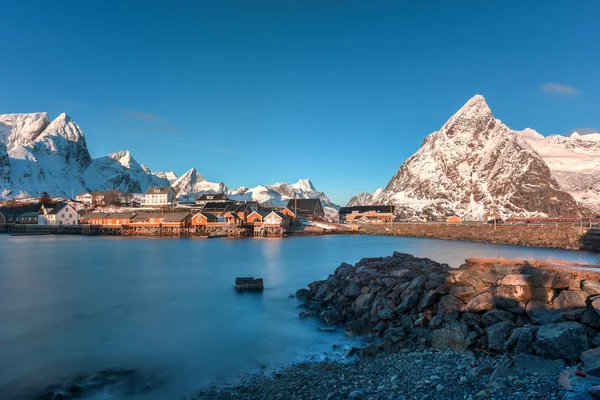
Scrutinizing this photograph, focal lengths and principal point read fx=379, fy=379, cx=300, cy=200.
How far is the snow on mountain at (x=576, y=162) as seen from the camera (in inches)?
5032

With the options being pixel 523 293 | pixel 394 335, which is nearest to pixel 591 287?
pixel 523 293

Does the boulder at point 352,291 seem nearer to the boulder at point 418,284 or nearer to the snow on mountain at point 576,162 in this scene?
the boulder at point 418,284

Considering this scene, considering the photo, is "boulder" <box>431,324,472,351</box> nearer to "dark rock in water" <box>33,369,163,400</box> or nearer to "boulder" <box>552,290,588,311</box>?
"boulder" <box>552,290,588,311</box>

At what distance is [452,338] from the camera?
1042cm

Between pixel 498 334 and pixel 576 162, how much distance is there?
182386 mm

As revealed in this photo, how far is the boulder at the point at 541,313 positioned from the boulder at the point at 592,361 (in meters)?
2.19

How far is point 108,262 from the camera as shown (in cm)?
3650

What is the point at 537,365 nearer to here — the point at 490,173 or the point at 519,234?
the point at 519,234

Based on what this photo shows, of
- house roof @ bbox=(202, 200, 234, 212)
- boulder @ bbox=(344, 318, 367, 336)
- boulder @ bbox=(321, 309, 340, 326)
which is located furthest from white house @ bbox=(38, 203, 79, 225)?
boulder @ bbox=(344, 318, 367, 336)

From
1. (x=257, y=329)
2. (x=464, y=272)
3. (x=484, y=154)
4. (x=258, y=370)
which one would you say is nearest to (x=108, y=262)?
(x=257, y=329)

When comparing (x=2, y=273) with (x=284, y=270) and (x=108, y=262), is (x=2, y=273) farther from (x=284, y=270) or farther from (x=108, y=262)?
(x=284, y=270)

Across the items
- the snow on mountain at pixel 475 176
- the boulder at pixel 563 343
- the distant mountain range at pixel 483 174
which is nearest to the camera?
the boulder at pixel 563 343

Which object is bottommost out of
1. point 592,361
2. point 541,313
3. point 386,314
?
point 386,314

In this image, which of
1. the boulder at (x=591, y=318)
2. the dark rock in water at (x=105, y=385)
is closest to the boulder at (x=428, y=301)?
the boulder at (x=591, y=318)
